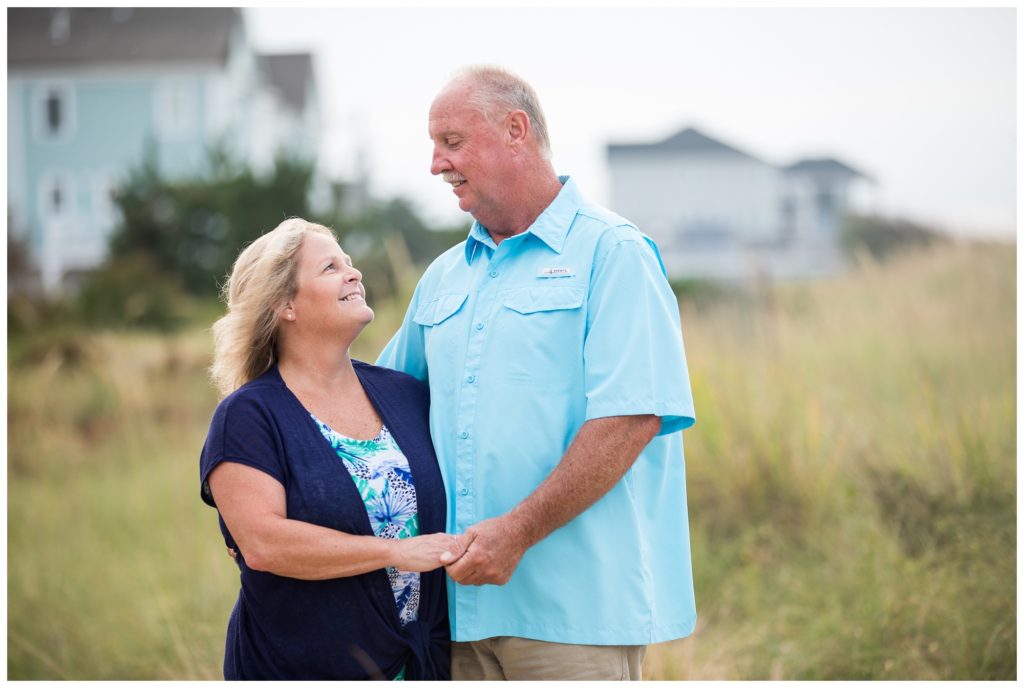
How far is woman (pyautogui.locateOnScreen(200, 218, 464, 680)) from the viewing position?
240cm

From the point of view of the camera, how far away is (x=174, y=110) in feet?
85.7

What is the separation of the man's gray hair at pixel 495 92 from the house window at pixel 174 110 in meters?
25.0

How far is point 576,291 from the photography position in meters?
2.64

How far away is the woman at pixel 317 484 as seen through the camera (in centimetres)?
240

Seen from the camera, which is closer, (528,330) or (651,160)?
(528,330)

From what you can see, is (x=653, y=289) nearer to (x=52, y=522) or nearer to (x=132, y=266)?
(x=52, y=522)

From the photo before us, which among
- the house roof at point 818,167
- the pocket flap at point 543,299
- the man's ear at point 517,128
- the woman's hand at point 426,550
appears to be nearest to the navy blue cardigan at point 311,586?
the woman's hand at point 426,550

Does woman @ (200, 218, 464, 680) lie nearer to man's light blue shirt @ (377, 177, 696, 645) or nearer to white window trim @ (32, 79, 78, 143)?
man's light blue shirt @ (377, 177, 696, 645)

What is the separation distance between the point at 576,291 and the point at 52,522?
599 cm

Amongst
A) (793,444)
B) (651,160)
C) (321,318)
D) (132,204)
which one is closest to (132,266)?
(132,204)

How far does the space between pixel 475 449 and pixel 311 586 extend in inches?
21.5

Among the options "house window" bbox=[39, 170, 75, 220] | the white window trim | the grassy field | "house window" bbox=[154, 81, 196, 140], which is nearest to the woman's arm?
the grassy field

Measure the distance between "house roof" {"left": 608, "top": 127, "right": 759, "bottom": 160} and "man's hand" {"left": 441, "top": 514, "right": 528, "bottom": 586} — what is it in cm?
A: 3952

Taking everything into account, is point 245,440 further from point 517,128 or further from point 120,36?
point 120,36
